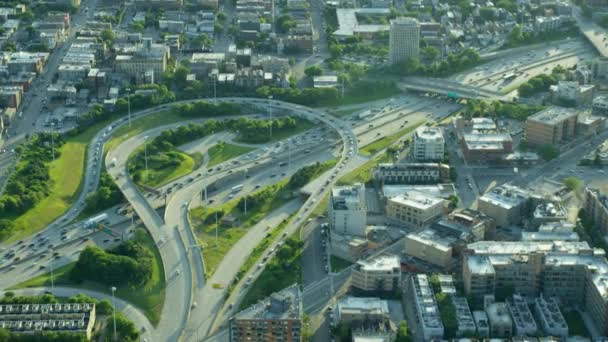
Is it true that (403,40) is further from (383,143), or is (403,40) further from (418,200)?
(418,200)

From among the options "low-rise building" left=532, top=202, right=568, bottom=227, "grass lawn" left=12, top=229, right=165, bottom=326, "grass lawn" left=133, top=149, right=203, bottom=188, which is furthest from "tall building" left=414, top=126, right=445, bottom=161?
"grass lawn" left=12, top=229, right=165, bottom=326

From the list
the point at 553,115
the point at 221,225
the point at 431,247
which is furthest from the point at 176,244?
the point at 553,115

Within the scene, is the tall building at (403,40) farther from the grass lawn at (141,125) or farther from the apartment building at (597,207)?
the apartment building at (597,207)

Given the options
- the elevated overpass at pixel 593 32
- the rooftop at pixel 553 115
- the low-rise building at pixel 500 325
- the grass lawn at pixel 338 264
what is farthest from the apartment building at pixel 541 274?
the elevated overpass at pixel 593 32

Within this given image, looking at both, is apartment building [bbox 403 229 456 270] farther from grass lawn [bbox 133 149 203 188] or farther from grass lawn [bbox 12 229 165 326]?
grass lawn [bbox 133 149 203 188]

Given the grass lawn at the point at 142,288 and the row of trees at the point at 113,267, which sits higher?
the row of trees at the point at 113,267

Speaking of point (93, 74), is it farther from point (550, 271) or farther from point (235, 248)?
point (550, 271)
